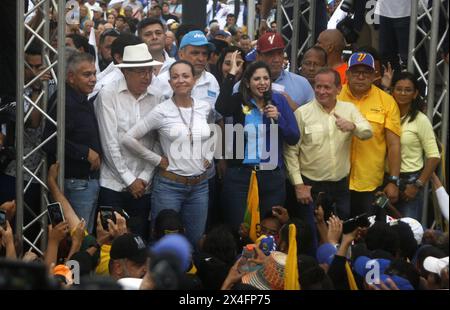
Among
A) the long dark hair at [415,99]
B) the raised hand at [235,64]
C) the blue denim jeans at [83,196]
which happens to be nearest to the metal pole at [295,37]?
the raised hand at [235,64]

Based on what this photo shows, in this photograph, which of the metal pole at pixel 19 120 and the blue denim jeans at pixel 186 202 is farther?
the blue denim jeans at pixel 186 202

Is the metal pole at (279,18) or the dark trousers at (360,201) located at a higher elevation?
the metal pole at (279,18)

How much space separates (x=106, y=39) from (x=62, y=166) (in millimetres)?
3076

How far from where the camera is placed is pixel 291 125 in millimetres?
8125

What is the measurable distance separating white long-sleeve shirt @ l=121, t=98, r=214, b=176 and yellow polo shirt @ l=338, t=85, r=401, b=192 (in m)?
1.23

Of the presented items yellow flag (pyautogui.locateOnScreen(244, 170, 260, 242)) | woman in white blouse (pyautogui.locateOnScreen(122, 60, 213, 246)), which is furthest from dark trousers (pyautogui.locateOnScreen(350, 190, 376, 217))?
woman in white blouse (pyautogui.locateOnScreen(122, 60, 213, 246))

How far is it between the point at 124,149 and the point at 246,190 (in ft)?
3.21

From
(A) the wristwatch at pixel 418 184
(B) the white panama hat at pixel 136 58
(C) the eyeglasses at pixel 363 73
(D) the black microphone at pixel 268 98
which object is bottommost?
(A) the wristwatch at pixel 418 184

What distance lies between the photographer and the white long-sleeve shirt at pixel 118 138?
8148 mm

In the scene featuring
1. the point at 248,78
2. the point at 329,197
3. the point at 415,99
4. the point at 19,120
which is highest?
the point at 248,78

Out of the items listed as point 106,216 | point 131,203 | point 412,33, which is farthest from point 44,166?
point 412,33

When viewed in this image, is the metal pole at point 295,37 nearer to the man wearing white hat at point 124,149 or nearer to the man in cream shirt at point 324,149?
the man in cream shirt at point 324,149

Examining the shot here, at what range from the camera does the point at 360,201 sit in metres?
8.50

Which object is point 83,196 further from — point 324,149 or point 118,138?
point 324,149
